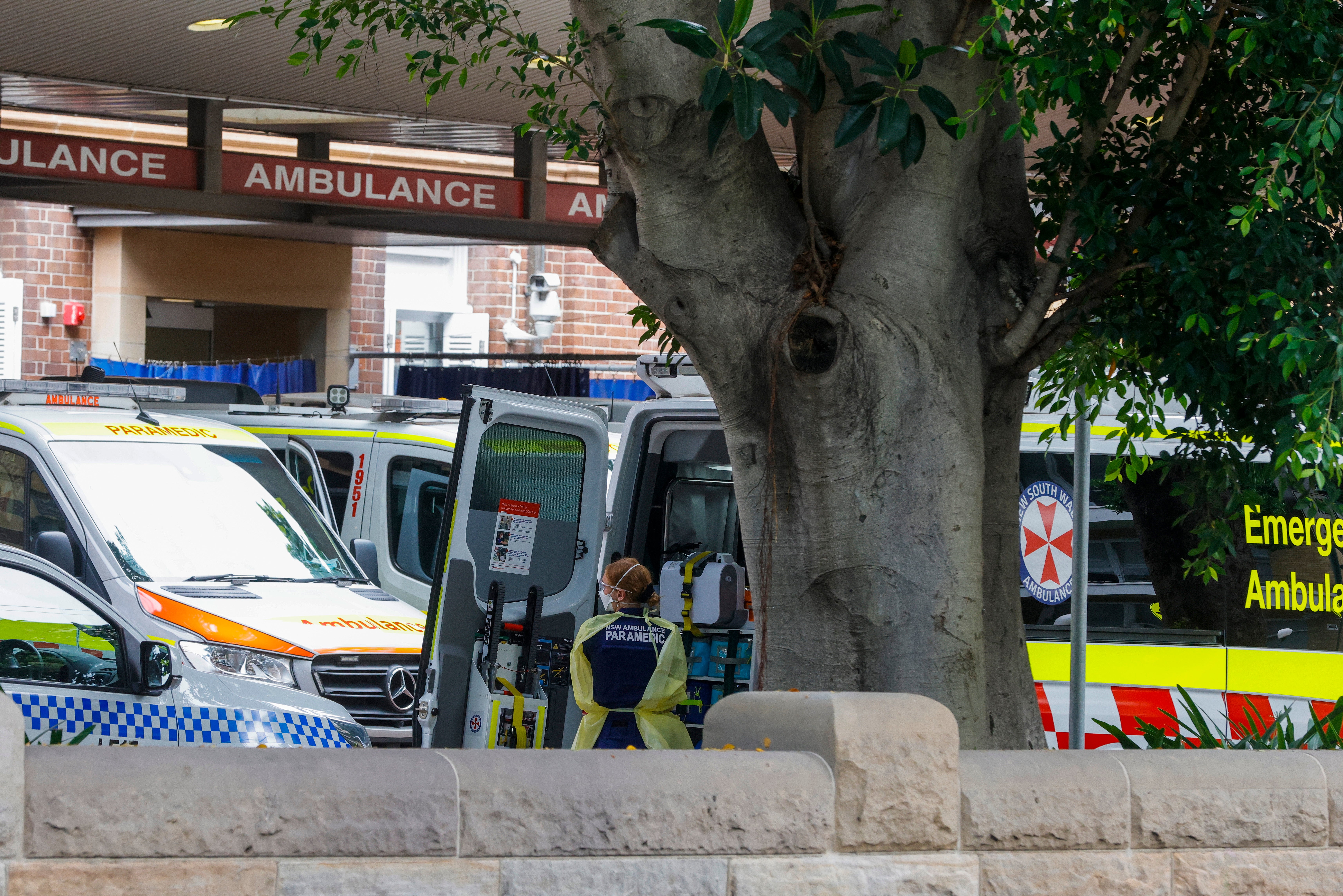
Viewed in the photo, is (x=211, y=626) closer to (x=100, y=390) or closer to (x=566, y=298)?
(x=100, y=390)

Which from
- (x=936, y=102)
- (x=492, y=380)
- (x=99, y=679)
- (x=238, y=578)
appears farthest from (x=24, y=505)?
(x=492, y=380)

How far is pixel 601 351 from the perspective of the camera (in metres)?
29.6

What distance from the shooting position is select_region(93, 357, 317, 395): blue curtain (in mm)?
23297

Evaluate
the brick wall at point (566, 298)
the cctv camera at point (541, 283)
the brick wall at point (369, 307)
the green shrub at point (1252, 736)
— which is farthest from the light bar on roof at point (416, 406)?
the brick wall at point (566, 298)

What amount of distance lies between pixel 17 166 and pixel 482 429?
6951 millimetres

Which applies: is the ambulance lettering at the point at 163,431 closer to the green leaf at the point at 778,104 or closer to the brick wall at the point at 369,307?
the green leaf at the point at 778,104

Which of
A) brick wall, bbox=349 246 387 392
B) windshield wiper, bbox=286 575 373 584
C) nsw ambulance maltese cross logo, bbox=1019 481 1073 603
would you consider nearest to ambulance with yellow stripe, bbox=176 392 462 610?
windshield wiper, bbox=286 575 373 584

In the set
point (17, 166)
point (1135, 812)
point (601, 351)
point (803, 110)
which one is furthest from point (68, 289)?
point (1135, 812)

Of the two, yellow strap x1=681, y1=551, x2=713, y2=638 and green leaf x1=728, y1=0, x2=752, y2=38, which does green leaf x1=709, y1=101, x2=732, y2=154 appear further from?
yellow strap x1=681, y1=551, x2=713, y2=638

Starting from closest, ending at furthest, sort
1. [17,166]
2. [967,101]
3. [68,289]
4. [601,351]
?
[967,101] < [17,166] < [68,289] < [601,351]

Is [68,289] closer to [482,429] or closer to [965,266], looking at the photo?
[482,429]

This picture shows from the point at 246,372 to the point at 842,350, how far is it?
21102 millimetres

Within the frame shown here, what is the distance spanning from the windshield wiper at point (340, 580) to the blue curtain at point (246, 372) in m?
13.2

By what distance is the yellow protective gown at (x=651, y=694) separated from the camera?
7074 millimetres
